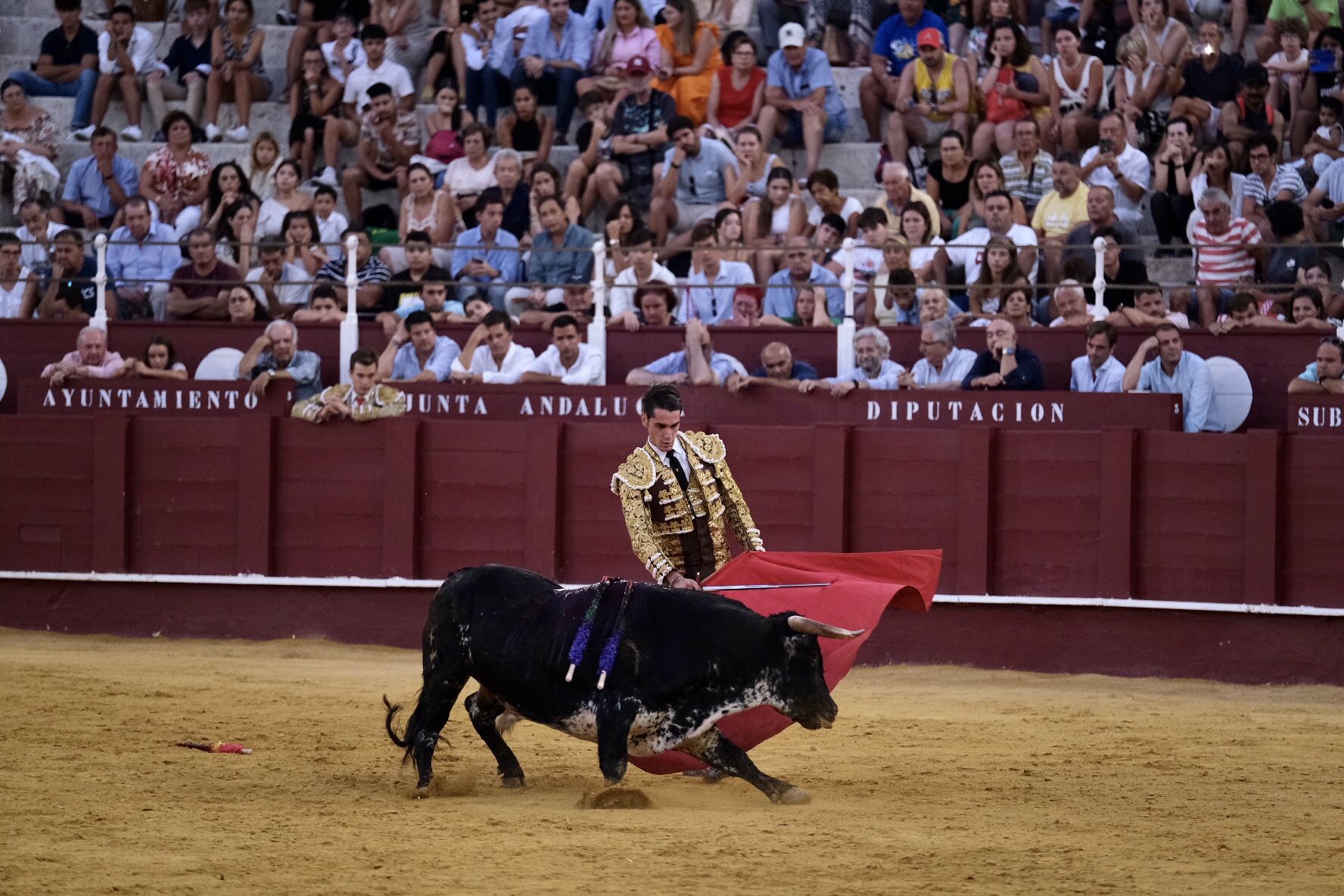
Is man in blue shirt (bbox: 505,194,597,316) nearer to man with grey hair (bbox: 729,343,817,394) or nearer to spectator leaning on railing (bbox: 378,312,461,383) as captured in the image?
spectator leaning on railing (bbox: 378,312,461,383)

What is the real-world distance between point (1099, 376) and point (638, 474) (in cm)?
422

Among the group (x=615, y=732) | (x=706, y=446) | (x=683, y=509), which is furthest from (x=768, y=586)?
(x=615, y=732)

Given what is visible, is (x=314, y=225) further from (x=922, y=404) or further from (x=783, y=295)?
(x=922, y=404)

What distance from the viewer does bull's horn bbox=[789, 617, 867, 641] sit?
5.45 m

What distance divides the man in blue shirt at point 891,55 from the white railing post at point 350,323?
3.77 metres

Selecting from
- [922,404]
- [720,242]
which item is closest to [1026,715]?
[922,404]

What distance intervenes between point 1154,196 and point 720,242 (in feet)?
8.39

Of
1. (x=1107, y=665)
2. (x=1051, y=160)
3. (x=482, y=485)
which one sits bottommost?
(x=1107, y=665)

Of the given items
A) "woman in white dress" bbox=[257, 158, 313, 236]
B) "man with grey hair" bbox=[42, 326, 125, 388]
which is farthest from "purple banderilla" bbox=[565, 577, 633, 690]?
"woman in white dress" bbox=[257, 158, 313, 236]

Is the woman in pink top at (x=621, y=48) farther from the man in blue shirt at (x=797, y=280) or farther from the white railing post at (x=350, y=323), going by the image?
the white railing post at (x=350, y=323)

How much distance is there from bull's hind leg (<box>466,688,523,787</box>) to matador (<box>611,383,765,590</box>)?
0.68 m

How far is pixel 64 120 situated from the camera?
14.0m

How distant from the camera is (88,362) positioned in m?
10.8

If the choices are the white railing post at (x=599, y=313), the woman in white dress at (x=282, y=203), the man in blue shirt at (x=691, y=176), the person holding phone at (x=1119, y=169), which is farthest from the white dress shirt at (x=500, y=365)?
the person holding phone at (x=1119, y=169)
